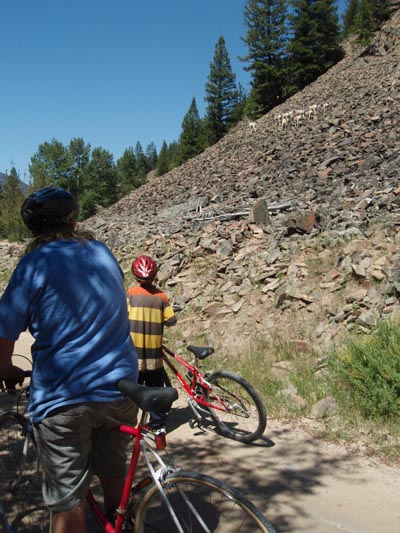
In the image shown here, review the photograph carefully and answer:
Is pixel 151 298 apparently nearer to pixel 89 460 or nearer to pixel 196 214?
pixel 89 460

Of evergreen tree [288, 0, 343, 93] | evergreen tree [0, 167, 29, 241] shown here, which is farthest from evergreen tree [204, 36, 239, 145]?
evergreen tree [0, 167, 29, 241]

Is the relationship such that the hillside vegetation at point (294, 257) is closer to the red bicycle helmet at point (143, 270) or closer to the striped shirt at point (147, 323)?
the striped shirt at point (147, 323)

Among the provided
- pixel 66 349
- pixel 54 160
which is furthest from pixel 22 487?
pixel 54 160

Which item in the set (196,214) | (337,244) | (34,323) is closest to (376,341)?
(337,244)

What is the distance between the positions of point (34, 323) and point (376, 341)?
4106 mm

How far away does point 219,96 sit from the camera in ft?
184

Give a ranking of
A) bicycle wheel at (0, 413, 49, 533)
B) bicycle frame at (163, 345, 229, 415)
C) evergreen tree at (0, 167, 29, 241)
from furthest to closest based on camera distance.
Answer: evergreen tree at (0, 167, 29, 241) → bicycle frame at (163, 345, 229, 415) → bicycle wheel at (0, 413, 49, 533)

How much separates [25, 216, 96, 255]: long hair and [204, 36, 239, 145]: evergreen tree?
5542cm

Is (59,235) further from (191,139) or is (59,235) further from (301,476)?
(191,139)

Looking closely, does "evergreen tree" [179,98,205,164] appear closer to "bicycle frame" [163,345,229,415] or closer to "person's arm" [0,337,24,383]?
"bicycle frame" [163,345,229,415]

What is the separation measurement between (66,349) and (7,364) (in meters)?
0.44

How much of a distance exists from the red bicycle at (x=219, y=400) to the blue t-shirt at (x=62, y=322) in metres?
2.49

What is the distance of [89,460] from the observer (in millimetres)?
2184

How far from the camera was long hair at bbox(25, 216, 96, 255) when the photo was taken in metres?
2.22
